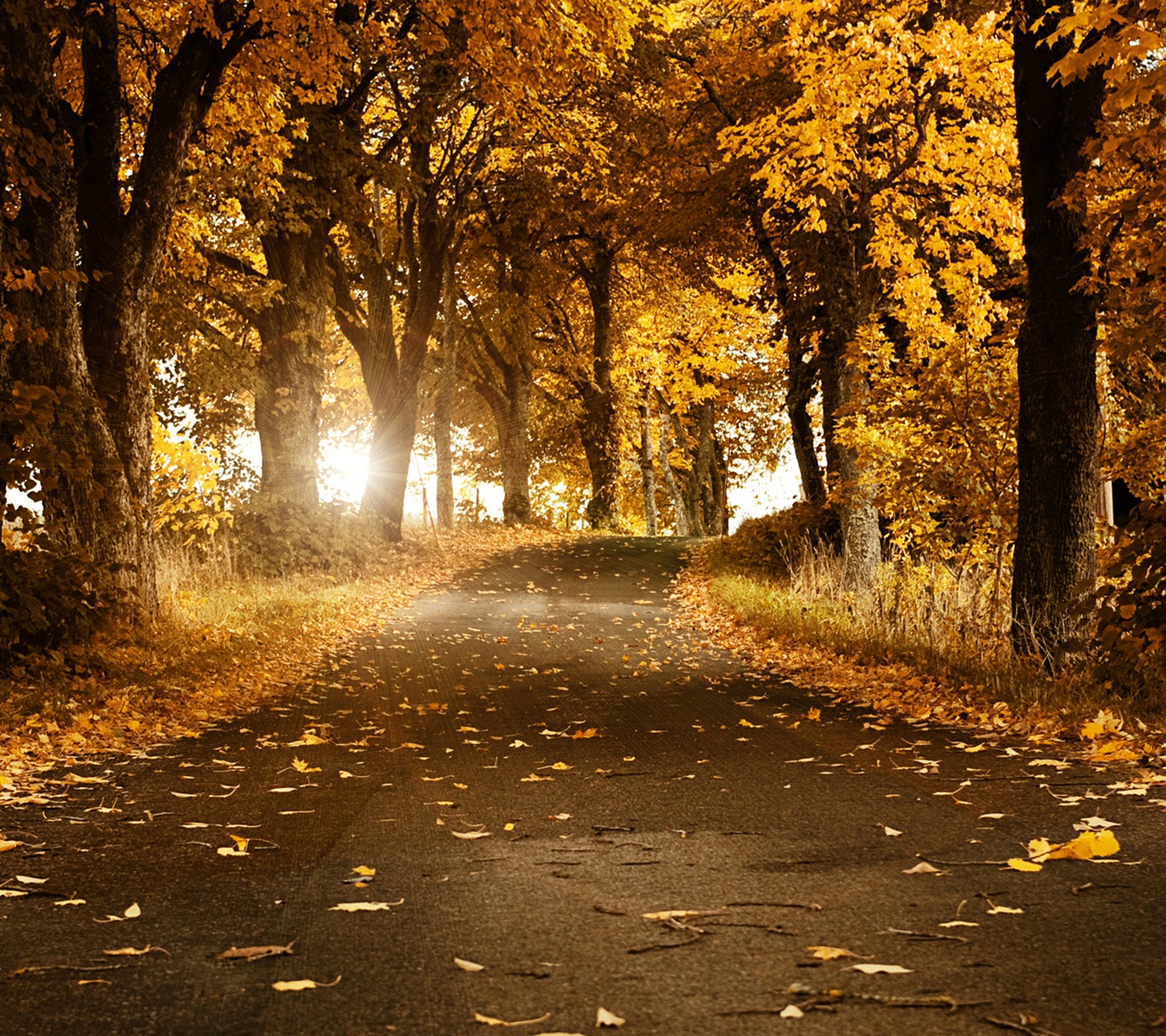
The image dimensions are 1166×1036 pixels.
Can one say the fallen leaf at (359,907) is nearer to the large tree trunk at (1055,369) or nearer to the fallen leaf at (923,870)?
the fallen leaf at (923,870)

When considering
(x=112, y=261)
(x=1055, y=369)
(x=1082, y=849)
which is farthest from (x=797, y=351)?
(x=1082, y=849)

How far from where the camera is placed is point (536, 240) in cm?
3152

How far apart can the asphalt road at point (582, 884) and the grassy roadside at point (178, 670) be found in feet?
1.79

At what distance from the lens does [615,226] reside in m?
29.0

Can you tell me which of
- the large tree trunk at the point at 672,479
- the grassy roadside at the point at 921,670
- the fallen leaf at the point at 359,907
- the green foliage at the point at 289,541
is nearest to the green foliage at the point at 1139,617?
the grassy roadside at the point at 921,670

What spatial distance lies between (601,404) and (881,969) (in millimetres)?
30818

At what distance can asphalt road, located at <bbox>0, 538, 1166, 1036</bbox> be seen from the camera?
129 inches

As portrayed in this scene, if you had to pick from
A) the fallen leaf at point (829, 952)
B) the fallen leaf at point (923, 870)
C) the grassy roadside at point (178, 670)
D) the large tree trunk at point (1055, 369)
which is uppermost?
the large tree trunk at point (1055, 369)

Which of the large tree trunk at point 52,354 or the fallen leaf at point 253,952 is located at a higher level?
the large tree trunk at point 52,354

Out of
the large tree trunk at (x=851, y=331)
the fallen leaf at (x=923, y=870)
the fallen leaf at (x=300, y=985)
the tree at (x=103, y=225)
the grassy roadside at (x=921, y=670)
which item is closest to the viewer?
the fallen leaf at (x=300, y=985)

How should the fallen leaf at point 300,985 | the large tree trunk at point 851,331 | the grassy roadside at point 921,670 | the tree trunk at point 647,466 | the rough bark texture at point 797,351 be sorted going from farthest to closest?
the tree trunk at point 647,466 → the rough bark texture at point 797,351 → the large tree trunk at point 851,331 → the grassy roadside at point 921,670 → the fallen leaf at point 300,985

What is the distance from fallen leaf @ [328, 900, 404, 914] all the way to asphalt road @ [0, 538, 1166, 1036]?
0.03 m

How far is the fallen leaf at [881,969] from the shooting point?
3447 millimetres

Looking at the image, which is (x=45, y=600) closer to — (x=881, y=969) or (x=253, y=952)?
(x=253, y=952)
